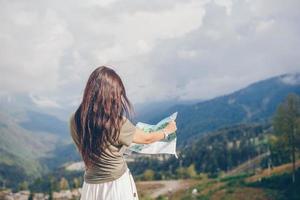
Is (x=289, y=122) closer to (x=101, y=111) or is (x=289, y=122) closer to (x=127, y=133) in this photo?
(x=127, y=133)

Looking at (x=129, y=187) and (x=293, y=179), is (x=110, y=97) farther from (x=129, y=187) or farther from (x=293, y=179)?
(x=293, y=179)

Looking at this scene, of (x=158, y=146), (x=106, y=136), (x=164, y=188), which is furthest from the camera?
(x=164, y=188)

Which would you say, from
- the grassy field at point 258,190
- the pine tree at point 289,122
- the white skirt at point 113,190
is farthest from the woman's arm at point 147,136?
the pine tree at point 289,122

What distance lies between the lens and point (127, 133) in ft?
22.0

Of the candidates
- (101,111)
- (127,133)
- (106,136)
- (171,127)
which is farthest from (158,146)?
(101,111)

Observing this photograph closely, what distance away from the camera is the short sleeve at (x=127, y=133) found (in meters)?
6.69

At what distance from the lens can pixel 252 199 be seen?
59.4 meters

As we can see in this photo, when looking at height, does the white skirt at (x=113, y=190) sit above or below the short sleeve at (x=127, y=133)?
below

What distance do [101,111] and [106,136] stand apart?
297 mm

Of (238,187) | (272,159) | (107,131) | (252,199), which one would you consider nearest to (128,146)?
(107,131)

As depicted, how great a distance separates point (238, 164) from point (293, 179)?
123 m

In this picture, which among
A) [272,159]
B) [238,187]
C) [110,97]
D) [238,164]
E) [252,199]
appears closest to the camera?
[110,97]

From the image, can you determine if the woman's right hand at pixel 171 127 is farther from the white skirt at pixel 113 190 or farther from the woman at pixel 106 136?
the white skirt at pixel 113 190

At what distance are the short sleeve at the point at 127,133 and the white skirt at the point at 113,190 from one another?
40 cm
